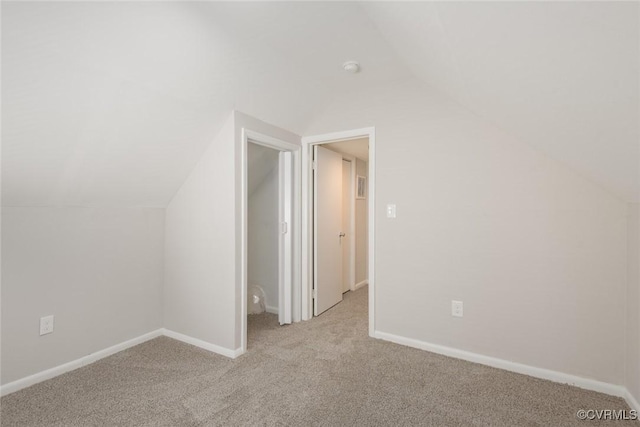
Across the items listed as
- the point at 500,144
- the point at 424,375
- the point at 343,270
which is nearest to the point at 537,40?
the point at 500,144

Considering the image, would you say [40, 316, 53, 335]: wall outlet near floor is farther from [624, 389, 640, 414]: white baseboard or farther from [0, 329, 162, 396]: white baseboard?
[624, 389, 640, 414]: white baseboard

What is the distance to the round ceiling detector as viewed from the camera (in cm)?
238

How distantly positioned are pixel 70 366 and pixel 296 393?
1694 millimetres

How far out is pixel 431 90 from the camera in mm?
2574

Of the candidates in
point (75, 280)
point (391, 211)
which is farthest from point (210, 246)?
point (391, 211)

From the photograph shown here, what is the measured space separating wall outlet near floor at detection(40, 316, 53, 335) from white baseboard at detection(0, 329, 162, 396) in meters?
0.27

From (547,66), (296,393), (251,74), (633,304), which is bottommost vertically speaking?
(296,393)

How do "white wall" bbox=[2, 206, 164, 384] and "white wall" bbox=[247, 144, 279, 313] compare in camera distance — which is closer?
"white wall" bbox=[2, 206, 164, 384]

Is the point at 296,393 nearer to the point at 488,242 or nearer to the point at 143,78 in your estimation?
the point at 488,242

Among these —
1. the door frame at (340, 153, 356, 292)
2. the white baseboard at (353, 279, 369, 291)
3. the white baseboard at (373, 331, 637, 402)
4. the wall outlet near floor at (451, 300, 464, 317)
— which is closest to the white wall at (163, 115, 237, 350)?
the white baseboard at (373, 331, 637, 402)

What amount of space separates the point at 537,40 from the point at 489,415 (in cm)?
190

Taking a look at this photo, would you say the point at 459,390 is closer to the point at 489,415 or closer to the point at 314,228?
the point at 489,415

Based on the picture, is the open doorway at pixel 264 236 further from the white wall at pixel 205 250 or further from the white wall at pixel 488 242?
the white wall at pixel 488 242

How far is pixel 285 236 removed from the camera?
3217 millimetres
